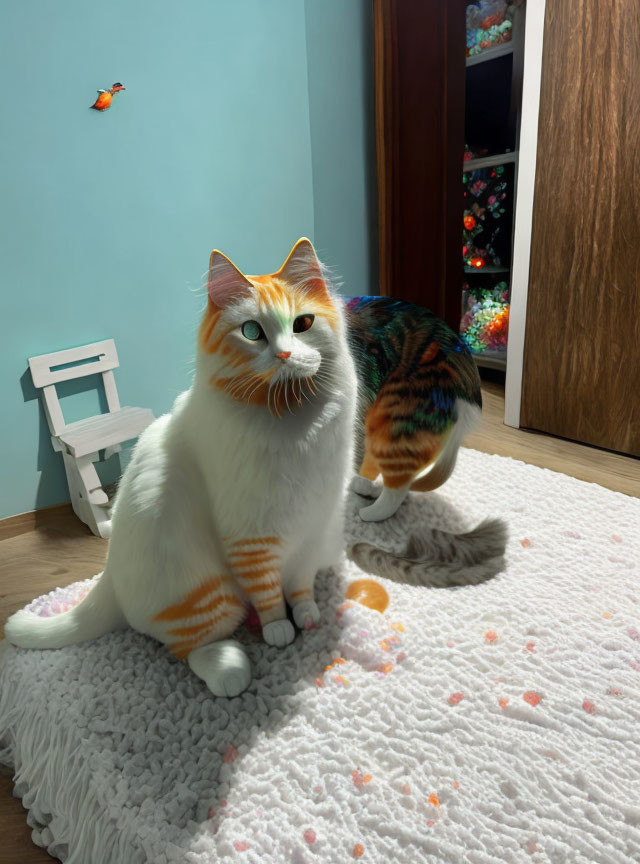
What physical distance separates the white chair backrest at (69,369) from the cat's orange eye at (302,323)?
2.93ft

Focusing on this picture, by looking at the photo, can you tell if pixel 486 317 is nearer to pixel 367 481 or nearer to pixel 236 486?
pixel 367 481

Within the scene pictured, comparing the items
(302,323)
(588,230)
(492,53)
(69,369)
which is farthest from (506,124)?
(302,323)

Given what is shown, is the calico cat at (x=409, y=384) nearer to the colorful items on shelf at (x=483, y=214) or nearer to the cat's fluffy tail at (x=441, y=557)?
the cat's fluffy tail at (x=441, y=557)

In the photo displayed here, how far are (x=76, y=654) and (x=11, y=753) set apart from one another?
14cm

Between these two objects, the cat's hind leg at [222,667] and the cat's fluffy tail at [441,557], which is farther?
the cat's fluffy tail at [441,557]

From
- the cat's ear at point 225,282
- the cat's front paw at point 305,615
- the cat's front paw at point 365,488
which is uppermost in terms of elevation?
the cat's ear at point 225,282

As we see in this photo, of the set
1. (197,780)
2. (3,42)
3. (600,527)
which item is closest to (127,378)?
(3,42)

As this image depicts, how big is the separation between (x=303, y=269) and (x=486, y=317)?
1738 millimetres

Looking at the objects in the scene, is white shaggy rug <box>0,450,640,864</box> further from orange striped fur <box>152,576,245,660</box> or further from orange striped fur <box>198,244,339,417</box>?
orange striped fur <box>198,244,339,417</box>

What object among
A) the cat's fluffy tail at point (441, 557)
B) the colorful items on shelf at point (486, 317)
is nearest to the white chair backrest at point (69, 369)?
the cat's fluffy tail at point (441, 557)

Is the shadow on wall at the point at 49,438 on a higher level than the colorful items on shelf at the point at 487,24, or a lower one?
lower

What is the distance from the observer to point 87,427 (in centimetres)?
138

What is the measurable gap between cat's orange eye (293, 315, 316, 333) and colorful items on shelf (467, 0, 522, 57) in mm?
1903

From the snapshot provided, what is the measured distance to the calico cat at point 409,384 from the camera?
1.09 m
